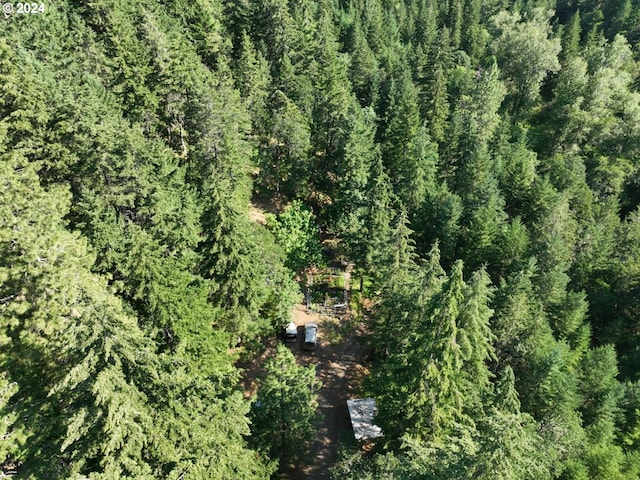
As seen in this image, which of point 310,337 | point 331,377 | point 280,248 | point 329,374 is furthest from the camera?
point 310,337

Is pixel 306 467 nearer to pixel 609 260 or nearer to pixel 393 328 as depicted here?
pixel 393 328

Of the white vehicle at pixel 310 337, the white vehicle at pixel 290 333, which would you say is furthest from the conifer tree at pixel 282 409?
the white vehicle at pixel 290 333

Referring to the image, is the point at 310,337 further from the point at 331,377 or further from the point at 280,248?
the point at 280,248

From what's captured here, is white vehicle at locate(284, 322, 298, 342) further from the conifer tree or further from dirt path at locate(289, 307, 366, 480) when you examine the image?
the conifer tree

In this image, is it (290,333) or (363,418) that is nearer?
(363,418)

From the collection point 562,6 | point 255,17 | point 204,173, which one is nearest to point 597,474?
point 204,173

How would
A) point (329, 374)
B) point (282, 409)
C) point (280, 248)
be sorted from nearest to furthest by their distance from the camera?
point (282, 409)
point (329, 374)
point (280, 248)

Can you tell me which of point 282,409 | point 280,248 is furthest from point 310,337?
point 282,409
